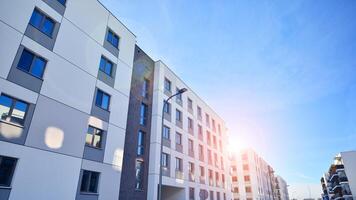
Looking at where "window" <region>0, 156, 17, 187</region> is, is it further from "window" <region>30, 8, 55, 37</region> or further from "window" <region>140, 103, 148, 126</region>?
"window" <region>140, 103, 148, 126</region>

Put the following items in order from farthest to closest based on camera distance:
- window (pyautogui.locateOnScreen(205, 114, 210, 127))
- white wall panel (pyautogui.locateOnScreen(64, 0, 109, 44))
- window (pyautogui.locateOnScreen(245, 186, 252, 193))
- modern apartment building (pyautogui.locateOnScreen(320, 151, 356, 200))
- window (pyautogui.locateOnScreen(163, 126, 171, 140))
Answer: window (pyautogui.locateOnScreen(245, 186, 252, 193))
modern apartment building (pyautogui.locateOnScreen(320, 151, 356, 200))
window (pyautogui.locateOnScreen(205, 114, 210, 127))
window (pyautogui.locateOnScreen(163, 126, 171, 140))
white wall panel (pyautogui.locateOnScreen(64, 0, 109, 44))

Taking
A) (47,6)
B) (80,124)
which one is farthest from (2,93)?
(47,6)

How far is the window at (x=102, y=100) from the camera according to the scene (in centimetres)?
1594

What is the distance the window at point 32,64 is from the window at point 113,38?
6278mm

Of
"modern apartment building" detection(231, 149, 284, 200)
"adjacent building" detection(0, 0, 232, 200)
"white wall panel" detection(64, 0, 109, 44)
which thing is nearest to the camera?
"adjacent building" detection(0, 0, 232, 200)

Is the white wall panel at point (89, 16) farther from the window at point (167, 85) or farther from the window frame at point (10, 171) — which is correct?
the window at point (167, 85)

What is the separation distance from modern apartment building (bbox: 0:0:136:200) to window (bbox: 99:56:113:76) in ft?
0.26

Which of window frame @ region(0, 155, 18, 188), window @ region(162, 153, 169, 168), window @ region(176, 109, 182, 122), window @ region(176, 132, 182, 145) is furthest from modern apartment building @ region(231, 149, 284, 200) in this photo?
window frame @ region(0, 155, 18, 188)

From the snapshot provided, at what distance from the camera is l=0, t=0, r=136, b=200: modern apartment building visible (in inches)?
423

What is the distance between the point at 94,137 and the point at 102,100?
2.82 m

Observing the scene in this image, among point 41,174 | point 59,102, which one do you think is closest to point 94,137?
point 59,102

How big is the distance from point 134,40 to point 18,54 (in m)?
10.9

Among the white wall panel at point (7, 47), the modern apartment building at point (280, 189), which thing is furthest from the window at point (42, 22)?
the modern apartment building at point (280, 189)

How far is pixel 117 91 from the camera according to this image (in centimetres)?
1767
